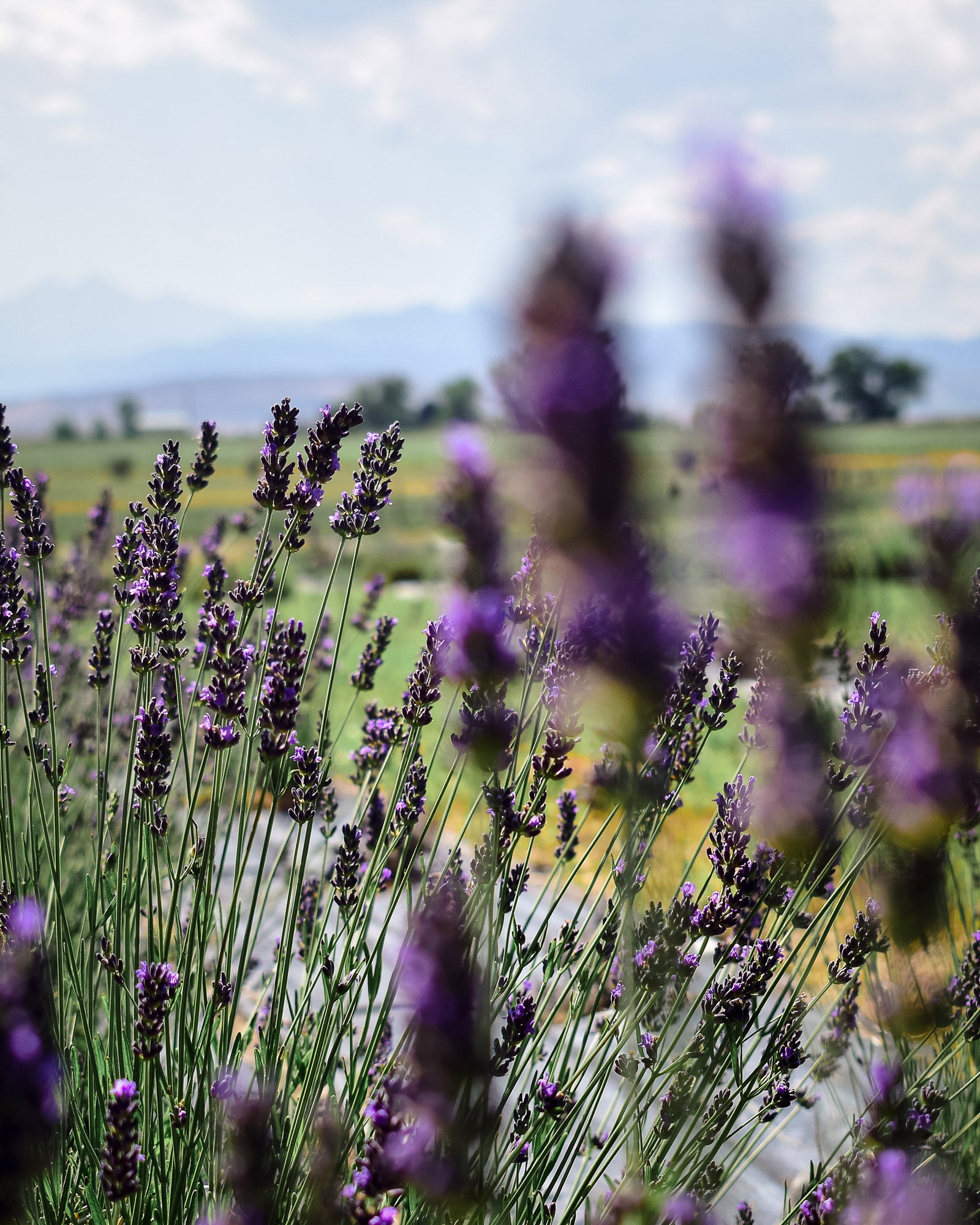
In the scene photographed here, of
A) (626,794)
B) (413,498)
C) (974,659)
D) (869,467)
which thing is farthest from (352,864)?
(413,498)

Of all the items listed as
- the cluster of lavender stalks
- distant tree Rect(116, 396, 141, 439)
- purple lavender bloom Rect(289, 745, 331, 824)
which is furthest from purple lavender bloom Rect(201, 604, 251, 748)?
distant tree Rect(116, 396, 141, 439)

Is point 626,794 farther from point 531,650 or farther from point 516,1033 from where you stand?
point 531,650

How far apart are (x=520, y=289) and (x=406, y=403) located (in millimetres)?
1336

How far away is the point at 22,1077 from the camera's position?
2.40ft

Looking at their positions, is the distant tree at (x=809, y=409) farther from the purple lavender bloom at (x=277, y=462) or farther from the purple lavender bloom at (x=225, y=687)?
the purple lavender bloom at (x=277, y=462)

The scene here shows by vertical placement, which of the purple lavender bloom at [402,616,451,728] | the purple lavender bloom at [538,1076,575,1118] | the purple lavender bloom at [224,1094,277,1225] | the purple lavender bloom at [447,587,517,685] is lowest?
the purple lavender bloom at [538,1076,575,1118]

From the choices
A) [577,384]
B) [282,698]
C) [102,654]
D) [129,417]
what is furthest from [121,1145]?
[129,417]

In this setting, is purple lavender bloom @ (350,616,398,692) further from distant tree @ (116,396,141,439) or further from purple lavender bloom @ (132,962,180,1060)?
distant tree @ (116,396,141,439)

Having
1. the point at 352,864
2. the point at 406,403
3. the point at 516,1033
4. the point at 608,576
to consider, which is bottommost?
the point at 516,1033

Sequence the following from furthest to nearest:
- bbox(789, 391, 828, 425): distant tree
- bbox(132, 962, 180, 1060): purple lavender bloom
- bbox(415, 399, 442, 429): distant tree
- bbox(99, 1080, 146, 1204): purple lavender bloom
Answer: bbox(132, 962, 180, 1060): purple lavender bloom < bbox(415, 399, 442, 429): distant tree < bbox(99, 1080, 146, 1204): purple lavender bloom < bbox(789, 391, 828, 425): distant tree

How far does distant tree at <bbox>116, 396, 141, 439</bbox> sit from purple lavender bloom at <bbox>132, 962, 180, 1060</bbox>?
73.1 metres

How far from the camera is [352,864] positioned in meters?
1.60

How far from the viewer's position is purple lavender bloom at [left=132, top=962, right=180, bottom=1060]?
130 cm

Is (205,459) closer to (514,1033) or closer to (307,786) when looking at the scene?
(307,786)
